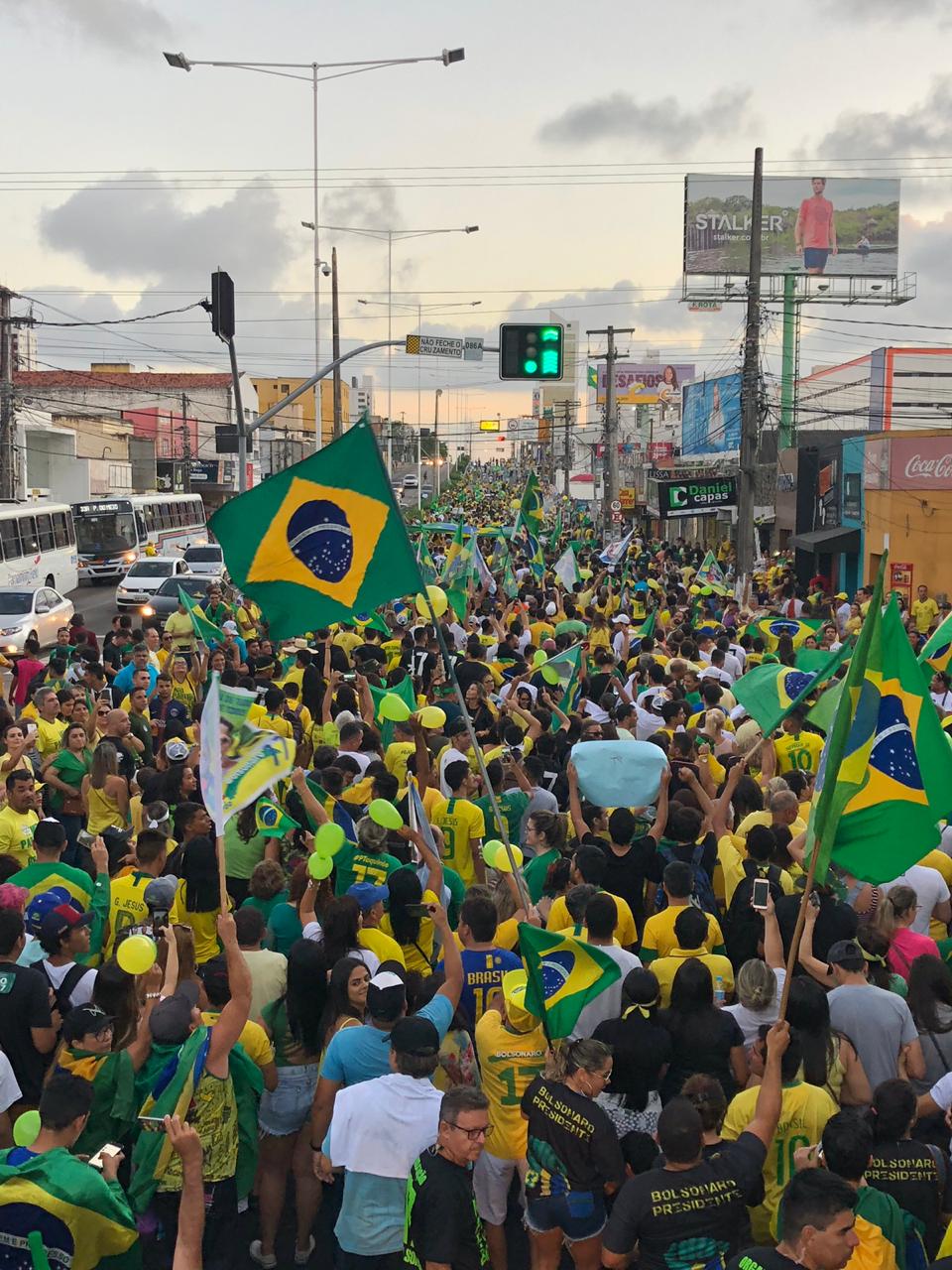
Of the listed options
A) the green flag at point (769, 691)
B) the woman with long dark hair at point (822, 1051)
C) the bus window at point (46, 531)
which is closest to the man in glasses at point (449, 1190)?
the woman with long dark hair at point (822, 1051)

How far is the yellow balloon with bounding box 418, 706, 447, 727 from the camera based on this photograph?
344 inches

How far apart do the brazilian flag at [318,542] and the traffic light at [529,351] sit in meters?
10.6

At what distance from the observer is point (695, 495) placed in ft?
98.7

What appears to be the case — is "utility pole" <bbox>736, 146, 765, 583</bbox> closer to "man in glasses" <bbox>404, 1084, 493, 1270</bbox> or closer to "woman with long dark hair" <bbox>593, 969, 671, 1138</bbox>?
"woman with long dark hair" <bbox>593, 969, 671, 1138</bbox>

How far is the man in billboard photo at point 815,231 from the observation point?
66.1 metres

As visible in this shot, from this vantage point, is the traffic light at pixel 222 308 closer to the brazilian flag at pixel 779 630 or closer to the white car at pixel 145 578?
the brazilian flag at pixel 779 630

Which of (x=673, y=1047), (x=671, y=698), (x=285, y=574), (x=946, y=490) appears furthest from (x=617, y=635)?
(x=946, y=490)

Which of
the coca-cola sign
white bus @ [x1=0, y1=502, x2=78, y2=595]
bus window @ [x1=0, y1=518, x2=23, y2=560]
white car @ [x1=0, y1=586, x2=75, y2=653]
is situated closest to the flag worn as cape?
white car @ [x1=0, y1=586, x2=75, y2=653]

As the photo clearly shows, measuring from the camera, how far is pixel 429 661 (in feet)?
45.6

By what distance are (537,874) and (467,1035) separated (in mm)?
1743

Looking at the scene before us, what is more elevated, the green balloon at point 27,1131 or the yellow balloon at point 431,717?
the yellow balloon at point 431,717

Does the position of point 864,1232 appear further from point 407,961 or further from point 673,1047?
point 407,961

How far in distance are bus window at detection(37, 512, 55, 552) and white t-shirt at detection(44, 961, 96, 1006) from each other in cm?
2893

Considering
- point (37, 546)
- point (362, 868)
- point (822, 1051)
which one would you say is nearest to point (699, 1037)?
point (822, 1051)
